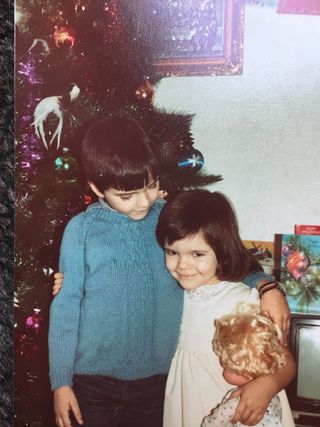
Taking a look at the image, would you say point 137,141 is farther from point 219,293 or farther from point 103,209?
point 219,293

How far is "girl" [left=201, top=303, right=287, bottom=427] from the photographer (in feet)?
3.10

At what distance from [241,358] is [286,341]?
0.12 metres

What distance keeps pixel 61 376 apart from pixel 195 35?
759mm

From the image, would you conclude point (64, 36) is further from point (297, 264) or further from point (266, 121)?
point (297, 264)

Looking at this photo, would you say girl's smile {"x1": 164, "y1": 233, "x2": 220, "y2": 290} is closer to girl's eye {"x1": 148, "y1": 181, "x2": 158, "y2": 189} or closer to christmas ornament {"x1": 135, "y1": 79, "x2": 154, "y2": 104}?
girl's eye {"x1": 148, "y1": 181, "x2": 158, "y2": 189}

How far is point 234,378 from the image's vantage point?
0.97m

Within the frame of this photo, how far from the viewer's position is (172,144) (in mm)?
992

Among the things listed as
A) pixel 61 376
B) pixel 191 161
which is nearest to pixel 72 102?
pixel 191 161

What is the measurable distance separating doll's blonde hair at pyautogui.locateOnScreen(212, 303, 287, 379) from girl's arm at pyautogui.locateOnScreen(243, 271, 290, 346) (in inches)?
0.6

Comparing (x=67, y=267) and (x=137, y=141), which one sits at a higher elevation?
(x=137, y=141)

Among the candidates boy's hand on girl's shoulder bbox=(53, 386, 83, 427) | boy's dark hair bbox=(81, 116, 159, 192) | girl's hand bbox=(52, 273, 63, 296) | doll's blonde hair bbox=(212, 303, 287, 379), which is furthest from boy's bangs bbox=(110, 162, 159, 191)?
boy's hand on girl's shoulder bbox=(53, 386, 83, 427)

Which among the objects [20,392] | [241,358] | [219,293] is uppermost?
[219,293]

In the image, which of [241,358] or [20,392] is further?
[20,392]

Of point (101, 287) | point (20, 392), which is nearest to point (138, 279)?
point (101, 287)
